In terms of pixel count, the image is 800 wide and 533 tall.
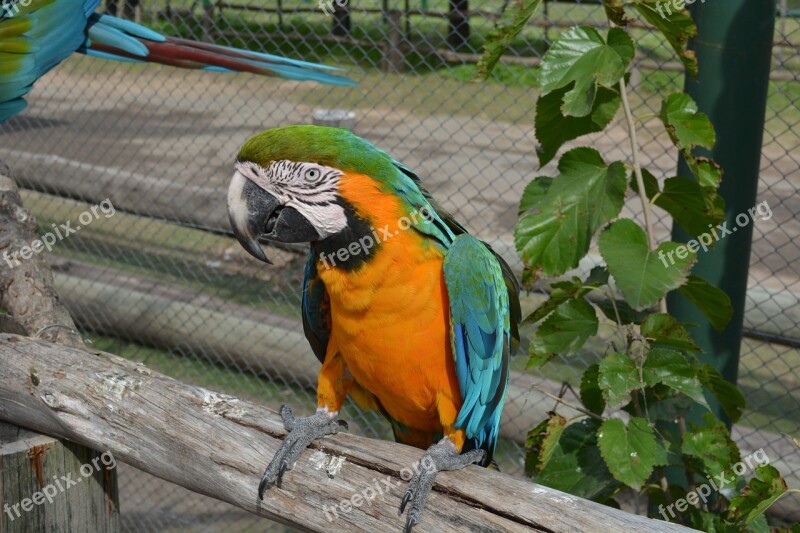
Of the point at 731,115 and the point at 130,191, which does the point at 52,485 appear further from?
the point at 130,191

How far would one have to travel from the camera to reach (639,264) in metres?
1.57

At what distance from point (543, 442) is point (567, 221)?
1.47 feet

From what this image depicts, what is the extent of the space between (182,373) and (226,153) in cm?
355

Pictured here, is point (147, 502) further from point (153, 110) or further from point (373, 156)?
point (153, 110)

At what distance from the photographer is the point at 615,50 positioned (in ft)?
5.16

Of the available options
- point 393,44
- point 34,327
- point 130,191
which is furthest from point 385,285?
point 130,191

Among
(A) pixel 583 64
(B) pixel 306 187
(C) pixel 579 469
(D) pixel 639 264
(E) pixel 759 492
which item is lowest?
(C) pixel 579 469

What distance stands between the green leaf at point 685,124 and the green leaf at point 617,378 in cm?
43

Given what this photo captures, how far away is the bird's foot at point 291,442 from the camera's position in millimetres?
1388

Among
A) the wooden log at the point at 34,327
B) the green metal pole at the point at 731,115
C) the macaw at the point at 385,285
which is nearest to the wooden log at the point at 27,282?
the wooden log at the point at 34,327

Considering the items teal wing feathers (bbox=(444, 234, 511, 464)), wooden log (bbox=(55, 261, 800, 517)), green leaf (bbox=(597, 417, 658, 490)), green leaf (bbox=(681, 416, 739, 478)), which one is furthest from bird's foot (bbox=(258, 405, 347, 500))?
wooden log (bbox=(55, 261, 800, 517))

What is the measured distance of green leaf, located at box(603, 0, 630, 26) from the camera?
1.56m

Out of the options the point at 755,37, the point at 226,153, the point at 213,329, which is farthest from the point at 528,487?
the point at 226,153

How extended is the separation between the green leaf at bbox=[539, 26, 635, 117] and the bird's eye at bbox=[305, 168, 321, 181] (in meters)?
0.50
